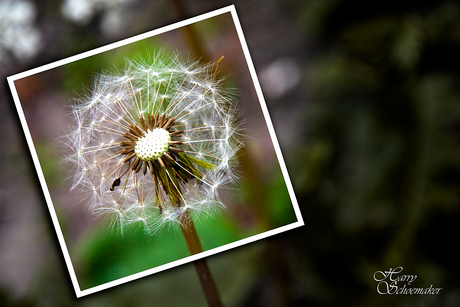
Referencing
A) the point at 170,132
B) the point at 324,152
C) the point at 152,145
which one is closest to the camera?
the point at 152,145

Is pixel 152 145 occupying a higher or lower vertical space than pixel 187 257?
higher

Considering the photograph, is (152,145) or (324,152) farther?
(324,152)

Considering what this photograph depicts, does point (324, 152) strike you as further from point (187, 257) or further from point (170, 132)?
point (187, 257)

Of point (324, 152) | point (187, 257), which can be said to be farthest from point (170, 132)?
point (324, 152)

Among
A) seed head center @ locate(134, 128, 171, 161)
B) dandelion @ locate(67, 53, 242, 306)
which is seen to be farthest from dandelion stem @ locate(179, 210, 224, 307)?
seed head center @ locate(134, 128, 171, 161)

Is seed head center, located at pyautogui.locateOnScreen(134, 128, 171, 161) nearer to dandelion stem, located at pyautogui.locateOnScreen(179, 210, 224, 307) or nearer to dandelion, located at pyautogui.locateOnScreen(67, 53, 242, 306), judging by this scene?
dandelion, located at pyautogui.locateOnScreen(67, 53, 242, 306)

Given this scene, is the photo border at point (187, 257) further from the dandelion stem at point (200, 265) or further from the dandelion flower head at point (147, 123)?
the dandelion flower head at point (147, 123)
